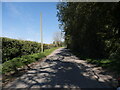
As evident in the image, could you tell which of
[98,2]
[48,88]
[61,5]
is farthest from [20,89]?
[61,5]

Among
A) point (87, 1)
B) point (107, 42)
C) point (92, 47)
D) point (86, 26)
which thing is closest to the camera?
point (87, 1)

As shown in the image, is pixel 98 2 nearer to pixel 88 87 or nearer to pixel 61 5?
pixel 88 87

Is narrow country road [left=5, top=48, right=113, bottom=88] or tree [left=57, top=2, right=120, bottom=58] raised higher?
tree [left=57, top=2, right=120, bottom=58]

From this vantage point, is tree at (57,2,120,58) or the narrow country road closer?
the narrow country road

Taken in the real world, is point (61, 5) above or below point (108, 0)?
above

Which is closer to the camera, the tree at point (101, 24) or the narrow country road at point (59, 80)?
the narrow country road at point (59, 80)

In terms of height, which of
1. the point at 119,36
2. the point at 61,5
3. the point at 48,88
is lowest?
the point at 48,88

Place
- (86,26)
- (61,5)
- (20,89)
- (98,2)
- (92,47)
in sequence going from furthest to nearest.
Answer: (61,5) → (92,47) → (86,26) → (98,2) → (20,89)

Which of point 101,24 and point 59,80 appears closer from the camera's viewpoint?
point 59,80

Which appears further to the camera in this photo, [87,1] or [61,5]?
[61,5]

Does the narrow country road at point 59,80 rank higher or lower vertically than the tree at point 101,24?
lower

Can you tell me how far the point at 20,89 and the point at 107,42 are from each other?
24.0ft

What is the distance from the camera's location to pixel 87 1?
20.8 feet

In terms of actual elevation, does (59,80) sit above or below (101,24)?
below
